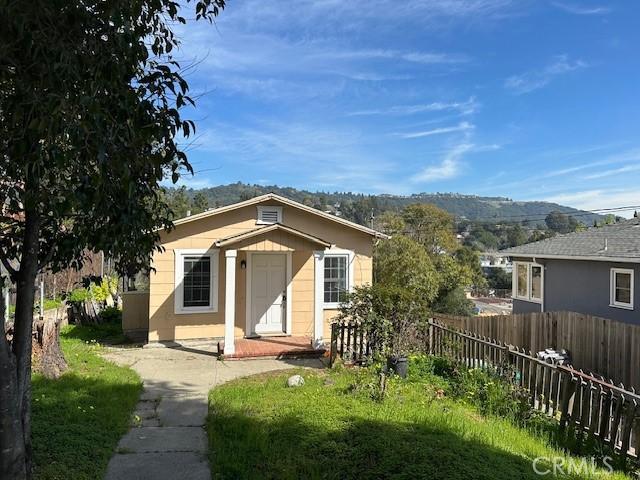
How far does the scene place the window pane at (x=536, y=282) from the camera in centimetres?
1866

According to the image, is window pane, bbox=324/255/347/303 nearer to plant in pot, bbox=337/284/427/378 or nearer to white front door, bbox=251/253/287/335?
white front door, bbox=251/253/287/335

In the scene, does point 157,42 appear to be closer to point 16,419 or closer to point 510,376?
point 16,419

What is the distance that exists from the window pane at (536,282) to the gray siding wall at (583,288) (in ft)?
1.46

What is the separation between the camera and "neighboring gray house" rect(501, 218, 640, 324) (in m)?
14.4

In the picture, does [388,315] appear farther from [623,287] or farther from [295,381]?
[623,287]

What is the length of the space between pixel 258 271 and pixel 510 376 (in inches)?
259

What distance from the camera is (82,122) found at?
2529 mm

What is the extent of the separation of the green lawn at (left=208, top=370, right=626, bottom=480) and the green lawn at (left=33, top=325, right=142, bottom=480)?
3.85 feet

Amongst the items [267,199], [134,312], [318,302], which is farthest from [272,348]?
[134,312]

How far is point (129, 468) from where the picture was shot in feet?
15.1

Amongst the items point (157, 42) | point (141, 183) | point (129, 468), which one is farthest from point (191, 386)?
point (157, 42)

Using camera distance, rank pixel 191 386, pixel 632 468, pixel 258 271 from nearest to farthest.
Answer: pixel 632 468 < pixel 191 386 < pixel 258 271

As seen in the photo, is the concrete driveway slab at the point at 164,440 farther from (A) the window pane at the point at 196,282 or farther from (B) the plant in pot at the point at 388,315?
(A) the window pane at the point at 196,282

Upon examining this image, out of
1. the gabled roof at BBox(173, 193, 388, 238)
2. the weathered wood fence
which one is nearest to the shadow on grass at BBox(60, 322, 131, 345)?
the gabled roof at BBox(173, 193, 388, 238)
